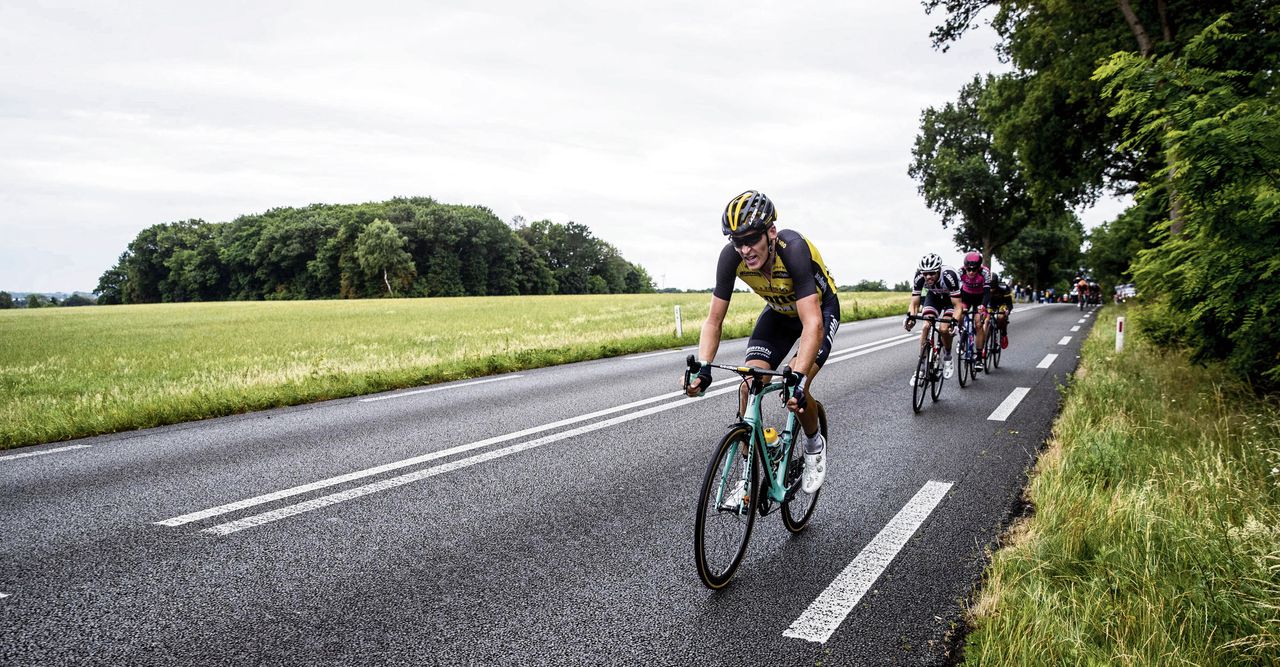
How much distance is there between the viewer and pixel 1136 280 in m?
7.74

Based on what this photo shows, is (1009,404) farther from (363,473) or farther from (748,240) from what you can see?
(363,473)

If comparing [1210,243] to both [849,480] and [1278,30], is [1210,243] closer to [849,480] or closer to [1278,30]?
[849,480]

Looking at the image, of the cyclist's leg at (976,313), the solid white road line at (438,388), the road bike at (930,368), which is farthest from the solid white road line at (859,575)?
the solid white road line at (438,388)

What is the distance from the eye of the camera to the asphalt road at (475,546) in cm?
274

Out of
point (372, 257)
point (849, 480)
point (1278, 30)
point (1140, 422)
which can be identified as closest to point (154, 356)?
point (849, 480)

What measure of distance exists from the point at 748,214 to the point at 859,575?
6.38 ft

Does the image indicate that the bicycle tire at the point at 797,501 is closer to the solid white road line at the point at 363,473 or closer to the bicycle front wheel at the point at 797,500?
the bicycle front wheel at the point at 797,500

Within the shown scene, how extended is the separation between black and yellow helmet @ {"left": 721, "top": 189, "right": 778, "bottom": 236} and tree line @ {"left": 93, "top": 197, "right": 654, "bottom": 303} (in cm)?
8754

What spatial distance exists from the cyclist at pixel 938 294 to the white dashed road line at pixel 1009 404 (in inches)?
29.0

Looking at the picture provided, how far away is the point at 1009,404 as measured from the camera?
7.87 m

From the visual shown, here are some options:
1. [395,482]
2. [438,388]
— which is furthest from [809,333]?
[438,388]

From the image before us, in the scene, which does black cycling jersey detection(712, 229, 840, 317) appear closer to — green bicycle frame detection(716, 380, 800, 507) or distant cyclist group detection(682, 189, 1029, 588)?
distant cyclist group detection(682, 189, 1029, 588)

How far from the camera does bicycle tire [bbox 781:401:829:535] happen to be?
3.84 m

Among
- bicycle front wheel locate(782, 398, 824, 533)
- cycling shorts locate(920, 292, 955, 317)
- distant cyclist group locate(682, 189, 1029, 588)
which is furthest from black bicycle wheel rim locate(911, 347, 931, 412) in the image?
bicycle front wheel locate(782, 398, 824, 533)
